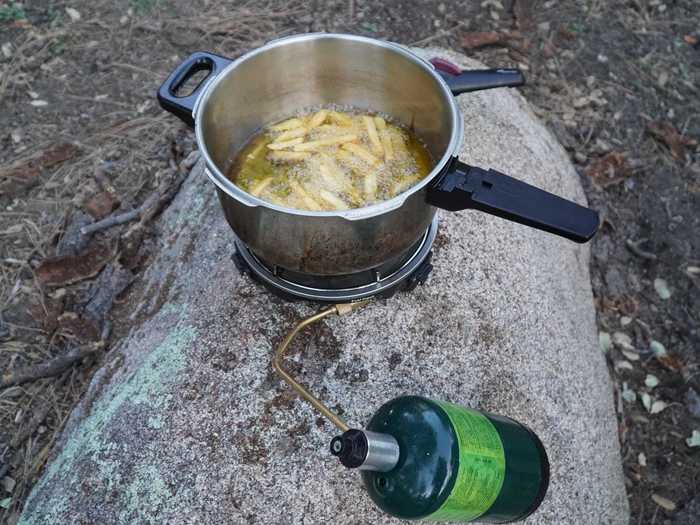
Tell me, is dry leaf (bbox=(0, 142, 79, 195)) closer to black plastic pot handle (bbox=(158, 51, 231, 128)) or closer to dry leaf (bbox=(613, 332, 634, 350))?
black plastic pot handle (bbox=(158, 51, 231, 128))

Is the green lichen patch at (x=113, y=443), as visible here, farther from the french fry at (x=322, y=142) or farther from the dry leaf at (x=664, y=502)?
the dry leaf at (x=664, y=502)

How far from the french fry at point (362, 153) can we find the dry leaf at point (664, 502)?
2.28 meters

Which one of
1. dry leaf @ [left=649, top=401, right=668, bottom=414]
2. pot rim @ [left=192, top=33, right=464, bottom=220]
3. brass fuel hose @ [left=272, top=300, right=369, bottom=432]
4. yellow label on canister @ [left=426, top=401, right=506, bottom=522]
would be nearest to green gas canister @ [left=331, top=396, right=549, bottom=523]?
yellow label on canister @ [left=426, top=401, right=506, bottom=522]

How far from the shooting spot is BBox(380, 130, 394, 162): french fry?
6.85 ft

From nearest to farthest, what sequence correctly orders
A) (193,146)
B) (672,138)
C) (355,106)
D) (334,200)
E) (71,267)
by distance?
(334,200)
(355,106)
(71,267)
(193,146)
(672,138)

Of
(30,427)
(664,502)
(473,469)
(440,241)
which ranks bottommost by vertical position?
(664,502)

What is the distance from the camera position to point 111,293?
9.48ft

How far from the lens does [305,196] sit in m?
1.94

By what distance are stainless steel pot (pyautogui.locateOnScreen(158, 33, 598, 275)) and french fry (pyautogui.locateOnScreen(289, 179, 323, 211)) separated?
215 mm

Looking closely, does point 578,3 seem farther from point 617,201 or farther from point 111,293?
point 111,293

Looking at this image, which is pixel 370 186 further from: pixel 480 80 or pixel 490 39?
pixel 490 39

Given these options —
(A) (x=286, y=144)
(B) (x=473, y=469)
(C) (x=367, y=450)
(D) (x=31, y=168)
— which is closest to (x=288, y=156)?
(A) (x=286, y=144)

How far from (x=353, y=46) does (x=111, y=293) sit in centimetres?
162

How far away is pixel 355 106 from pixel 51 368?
1.81 meters
